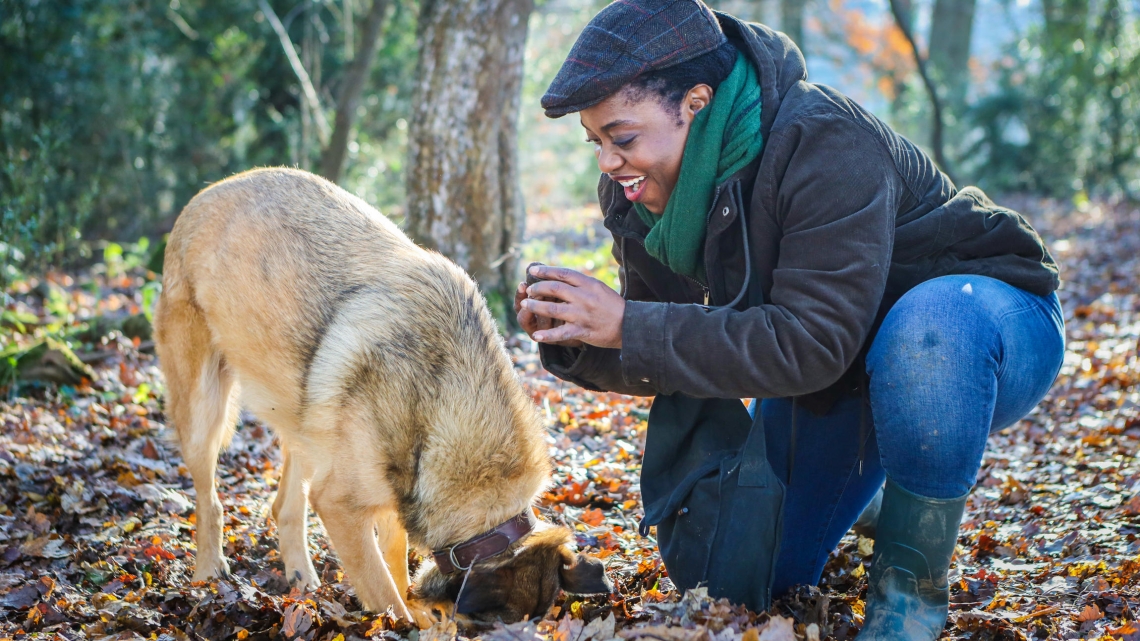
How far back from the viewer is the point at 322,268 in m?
3.35

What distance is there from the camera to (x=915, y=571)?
2486 mm

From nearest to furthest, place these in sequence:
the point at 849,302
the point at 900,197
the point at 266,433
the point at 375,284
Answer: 1. the point at 849,302
2. the point at 900,197
3. the point at 375,284
4. the point at 266,433

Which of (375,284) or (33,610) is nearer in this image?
(33,610)

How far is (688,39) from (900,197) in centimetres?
83

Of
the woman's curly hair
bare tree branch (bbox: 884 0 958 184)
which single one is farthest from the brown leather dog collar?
bare tree branch (bbox: 884 0 958 184)

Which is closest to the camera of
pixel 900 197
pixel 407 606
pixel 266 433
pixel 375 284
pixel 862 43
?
pixel 900 197

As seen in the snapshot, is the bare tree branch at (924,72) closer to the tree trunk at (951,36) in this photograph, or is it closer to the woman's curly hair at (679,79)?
the tree trunk at (951,36)

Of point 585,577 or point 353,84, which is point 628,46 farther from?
point 353,84

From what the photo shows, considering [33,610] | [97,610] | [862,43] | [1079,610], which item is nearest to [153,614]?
[97,610]

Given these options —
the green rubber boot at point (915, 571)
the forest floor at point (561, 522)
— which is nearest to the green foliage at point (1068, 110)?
the forest floor at point (561, 522)

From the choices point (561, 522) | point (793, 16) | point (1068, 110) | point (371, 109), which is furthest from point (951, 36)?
point (561, 522)

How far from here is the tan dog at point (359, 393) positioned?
2842 mm

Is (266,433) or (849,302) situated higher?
(849,302)

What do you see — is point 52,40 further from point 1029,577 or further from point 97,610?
point 1029,577
